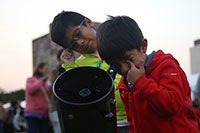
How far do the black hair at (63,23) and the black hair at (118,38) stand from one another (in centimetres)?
60

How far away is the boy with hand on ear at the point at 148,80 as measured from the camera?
102 centimetres

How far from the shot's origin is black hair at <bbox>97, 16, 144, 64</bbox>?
45.0 inches

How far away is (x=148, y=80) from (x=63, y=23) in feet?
3.28

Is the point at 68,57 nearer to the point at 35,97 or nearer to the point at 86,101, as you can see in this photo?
the point at 86,101

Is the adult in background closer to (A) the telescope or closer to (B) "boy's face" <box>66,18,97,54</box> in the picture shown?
(B) "boy's face" <box>66,18,97,54</box>

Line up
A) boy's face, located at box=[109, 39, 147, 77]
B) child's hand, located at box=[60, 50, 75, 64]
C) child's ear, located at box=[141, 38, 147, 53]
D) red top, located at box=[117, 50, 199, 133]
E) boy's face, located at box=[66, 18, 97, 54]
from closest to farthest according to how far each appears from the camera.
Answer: red top, located at box=[117, 50, 199, 133], boy's face, located at box=[109, 39, 147, 77], child's ear, located at box=[141, 38, 147, 53], boy's face, located at box=[66, 18, 97, 54], child's hand, located at box=[60, 50, 75, 64]

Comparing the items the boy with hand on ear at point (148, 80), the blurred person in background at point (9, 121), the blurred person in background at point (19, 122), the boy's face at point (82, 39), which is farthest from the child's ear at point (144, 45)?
the blurred person in background at point (9, 121)

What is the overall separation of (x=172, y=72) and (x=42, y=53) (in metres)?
6.24

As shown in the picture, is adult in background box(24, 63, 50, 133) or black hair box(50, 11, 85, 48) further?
adult in background box(24, 63, 50, 133)

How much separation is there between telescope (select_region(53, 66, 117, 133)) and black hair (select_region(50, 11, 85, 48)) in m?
0.69

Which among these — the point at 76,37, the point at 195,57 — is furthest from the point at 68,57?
the point at 195,57

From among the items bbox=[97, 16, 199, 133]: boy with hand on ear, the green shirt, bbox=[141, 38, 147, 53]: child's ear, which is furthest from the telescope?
the green shirt

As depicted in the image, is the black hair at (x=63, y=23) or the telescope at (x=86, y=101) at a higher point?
the black hair at (x=63, y=23)

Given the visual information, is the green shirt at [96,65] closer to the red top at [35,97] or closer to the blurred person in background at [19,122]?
A: the red top at [35,97]
